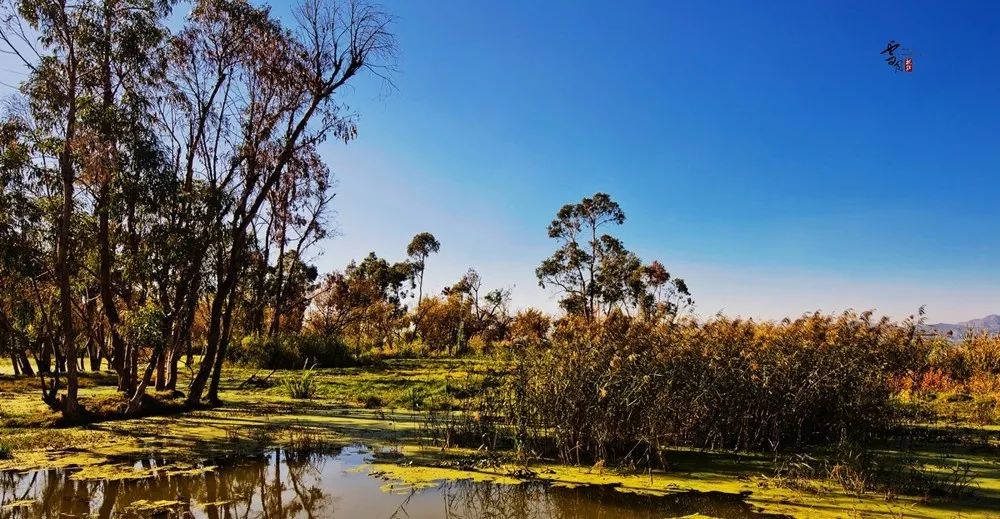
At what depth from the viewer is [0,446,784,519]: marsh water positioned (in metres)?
5.83

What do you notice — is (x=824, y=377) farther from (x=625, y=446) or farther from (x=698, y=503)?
(x=698, y=503)

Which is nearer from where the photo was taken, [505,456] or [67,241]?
[505,456]

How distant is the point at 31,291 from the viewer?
534 inches

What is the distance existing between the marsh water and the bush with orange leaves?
Result: 122 centimetres

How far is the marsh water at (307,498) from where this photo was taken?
5.83m

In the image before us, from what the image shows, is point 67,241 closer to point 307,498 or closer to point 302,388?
point 302,388

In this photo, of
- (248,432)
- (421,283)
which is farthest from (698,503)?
(421,283)

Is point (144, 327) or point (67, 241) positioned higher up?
point (67, 241)

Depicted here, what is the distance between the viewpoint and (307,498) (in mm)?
6426

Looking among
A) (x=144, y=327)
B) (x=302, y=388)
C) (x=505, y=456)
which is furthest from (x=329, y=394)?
(x=505, y=456)

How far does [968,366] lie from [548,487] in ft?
51.4

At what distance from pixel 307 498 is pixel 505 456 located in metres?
2.46

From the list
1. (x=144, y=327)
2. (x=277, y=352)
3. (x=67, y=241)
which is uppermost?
(x=67, y=241)

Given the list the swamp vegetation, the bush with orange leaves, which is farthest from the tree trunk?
the bush with orange leaves
